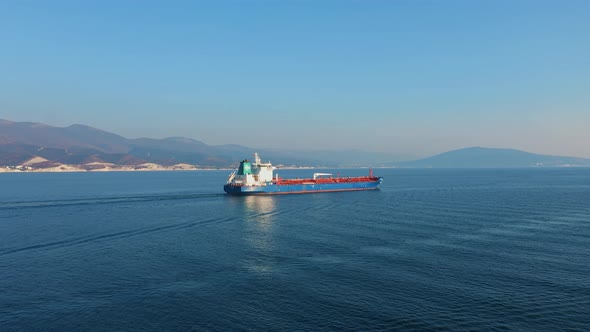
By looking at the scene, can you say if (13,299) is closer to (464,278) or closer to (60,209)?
(464,278)

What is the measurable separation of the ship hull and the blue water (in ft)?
133

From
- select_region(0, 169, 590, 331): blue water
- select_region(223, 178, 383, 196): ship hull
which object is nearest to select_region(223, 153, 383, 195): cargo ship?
select_region(223, 178, 383, 196): ship hull

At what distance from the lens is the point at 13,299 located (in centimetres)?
2998

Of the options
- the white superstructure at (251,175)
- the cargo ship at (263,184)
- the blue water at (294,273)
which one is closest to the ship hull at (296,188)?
the cargo ship at (263,184)

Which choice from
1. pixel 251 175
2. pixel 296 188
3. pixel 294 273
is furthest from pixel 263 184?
pixel 294 273

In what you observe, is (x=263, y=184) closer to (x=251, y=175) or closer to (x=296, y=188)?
(x=251, y=175)

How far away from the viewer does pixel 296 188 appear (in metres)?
120

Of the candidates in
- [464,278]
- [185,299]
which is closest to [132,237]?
[185,299]

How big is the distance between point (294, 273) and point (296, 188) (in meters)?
83.7

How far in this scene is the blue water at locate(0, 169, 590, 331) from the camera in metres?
26.6

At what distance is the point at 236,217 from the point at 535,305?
52.0 metres

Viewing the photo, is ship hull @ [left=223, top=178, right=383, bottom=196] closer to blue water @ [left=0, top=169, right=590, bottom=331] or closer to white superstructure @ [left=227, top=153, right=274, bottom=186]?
white superstructure @ [left=227, top=153, right=274, bottom=186]

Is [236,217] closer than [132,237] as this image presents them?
No

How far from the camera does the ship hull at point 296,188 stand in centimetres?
10994
